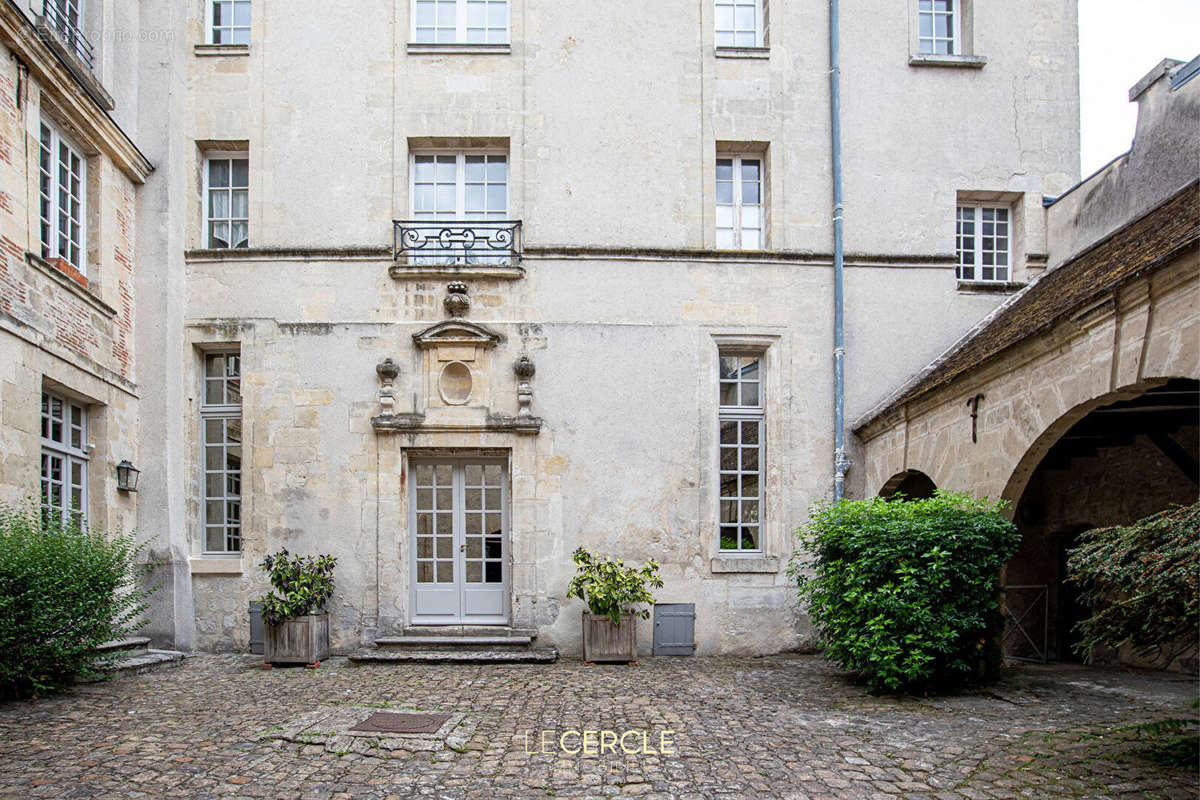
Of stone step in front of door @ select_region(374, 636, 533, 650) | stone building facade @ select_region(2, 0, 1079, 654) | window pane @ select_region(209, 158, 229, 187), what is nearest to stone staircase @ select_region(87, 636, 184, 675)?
stone building facade @ select_region(2, 0, 1079, 654)

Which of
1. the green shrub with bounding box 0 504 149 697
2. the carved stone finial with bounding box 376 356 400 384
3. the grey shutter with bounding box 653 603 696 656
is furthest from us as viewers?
the carved stone finial with bounding box 376 356 400 384

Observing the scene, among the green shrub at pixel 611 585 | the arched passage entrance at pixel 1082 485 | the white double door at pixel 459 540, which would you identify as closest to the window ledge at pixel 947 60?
the arched passage entrance at pixel 1082 485

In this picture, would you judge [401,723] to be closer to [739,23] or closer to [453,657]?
[453,657]

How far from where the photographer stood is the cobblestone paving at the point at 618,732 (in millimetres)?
4676

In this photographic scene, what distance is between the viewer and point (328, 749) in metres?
5.35

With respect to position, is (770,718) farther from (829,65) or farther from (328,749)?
(829,65)

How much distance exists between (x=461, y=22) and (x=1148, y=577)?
887 centimetres

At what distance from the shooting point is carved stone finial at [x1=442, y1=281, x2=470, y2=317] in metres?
9.91

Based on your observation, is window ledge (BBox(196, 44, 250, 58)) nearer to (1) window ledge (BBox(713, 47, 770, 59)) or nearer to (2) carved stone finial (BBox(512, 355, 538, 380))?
(2) carved stone finial (BBox(512, 355, 538, 380))

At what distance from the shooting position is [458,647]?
31.0ft

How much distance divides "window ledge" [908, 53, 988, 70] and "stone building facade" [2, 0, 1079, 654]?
0.04 meters

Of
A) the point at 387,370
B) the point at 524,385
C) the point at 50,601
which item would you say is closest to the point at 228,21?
the point at 387,370

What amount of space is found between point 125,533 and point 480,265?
170 inches

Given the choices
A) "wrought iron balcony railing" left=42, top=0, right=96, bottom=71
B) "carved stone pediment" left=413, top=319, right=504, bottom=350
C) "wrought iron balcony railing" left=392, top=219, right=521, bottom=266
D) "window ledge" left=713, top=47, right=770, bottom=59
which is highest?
"window ledge" left=713, top=47, right=770, bottom=59
